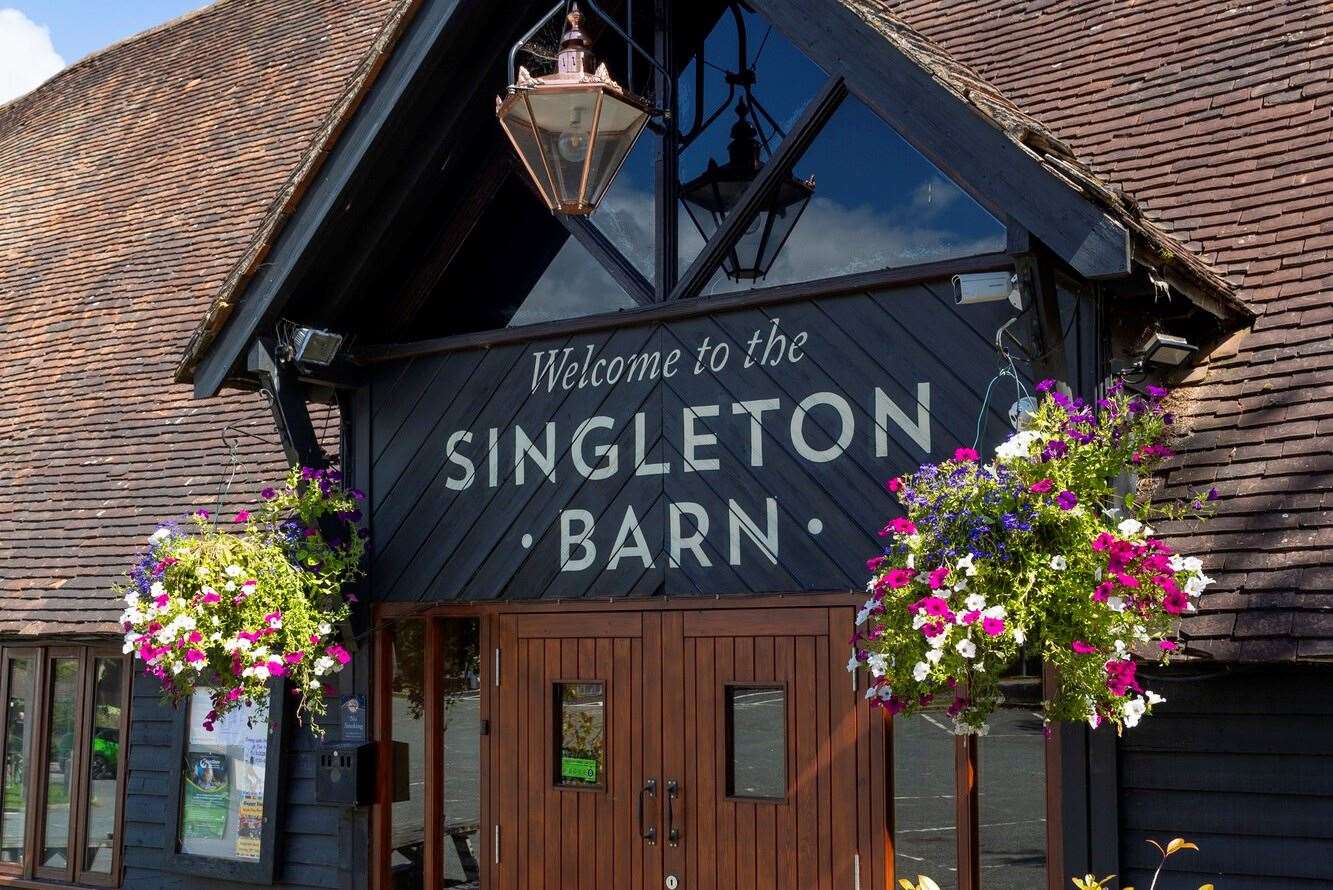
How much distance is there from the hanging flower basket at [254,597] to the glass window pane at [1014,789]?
11.4ft

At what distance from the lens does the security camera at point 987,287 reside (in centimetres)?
654

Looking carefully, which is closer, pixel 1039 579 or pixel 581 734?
pixel 1039 579

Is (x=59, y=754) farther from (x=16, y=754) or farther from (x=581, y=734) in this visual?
(x=581, y=734)

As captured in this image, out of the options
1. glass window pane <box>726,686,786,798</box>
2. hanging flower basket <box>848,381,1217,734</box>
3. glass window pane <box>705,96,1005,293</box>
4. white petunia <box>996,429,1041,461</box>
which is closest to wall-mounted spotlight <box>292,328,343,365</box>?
→ glass window pane <box>705,96,1005,293</box>

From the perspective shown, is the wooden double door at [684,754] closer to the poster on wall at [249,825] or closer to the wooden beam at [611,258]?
the wooden beam at [611,258]

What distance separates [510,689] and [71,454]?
16.4 ft

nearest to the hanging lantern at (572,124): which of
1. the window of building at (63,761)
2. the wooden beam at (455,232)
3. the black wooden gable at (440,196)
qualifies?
the black wooden gable at (440,196)

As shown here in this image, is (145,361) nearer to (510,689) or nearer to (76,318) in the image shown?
(76,318)

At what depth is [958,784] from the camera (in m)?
6.82

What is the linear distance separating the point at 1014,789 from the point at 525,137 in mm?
3570

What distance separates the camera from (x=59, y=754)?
428 inches

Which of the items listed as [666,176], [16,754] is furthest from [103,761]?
[666,176]

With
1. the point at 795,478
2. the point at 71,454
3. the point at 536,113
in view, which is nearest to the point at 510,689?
the point at 795,478

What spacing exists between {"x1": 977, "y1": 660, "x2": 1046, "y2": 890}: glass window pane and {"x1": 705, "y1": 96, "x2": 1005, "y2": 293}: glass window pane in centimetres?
196
